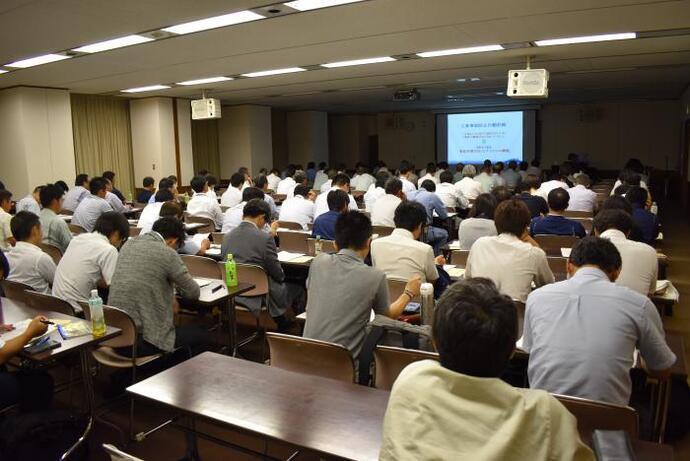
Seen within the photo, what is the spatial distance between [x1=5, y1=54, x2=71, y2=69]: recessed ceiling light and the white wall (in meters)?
2.28

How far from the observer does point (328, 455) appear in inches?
65.1

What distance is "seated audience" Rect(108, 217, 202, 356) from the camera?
3.27 m

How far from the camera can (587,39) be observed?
6.14 metres

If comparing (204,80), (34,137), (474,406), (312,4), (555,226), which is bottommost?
(555,226)

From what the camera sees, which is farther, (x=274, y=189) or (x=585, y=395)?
(x=274, y=189)

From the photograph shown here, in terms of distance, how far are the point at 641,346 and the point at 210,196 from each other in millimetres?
6123

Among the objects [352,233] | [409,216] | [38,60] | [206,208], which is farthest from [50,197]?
[352,233]

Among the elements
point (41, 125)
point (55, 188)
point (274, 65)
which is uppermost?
point (274, 65)

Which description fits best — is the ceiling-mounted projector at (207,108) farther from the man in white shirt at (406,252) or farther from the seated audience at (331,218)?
the man in white shirt at (406,252)

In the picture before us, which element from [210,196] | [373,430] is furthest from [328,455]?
[210,196]

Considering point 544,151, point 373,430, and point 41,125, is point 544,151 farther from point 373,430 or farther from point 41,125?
point 373,430

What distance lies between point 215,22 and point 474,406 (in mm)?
4601

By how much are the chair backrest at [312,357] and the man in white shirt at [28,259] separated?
2317 millimetres

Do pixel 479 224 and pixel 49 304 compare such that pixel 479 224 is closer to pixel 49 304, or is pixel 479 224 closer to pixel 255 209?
pixel 255 209
